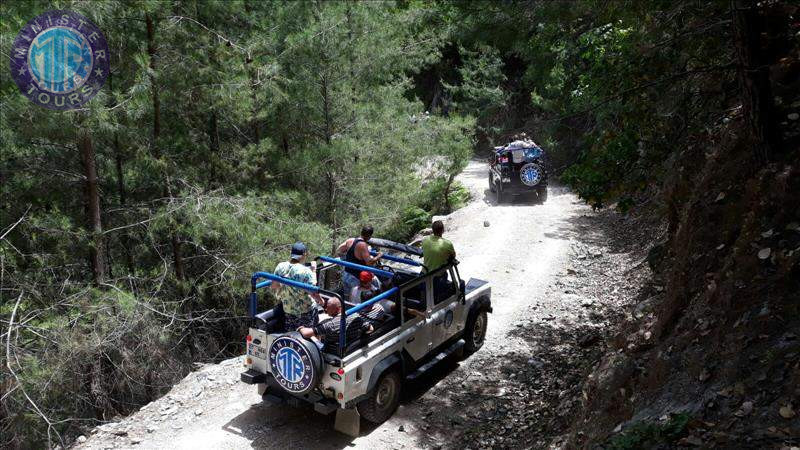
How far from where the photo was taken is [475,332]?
31.9ft

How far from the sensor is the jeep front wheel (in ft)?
30.8

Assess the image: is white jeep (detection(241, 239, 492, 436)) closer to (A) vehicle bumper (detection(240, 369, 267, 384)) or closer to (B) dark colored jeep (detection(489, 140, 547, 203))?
(A) vehicle bumper (detection(240, 369, 267, 384))

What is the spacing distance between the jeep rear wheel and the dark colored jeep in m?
12.2

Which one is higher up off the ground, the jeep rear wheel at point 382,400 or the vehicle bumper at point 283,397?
the vehicle bumper at point 283,397

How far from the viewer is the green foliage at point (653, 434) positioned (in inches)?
188

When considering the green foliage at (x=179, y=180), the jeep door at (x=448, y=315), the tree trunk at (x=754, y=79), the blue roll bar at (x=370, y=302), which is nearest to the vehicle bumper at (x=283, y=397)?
the blue roll bar at (x=370, y=302)

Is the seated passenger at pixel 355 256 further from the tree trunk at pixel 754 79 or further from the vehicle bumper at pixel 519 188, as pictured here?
the vehicle bumper at pixel 519 188

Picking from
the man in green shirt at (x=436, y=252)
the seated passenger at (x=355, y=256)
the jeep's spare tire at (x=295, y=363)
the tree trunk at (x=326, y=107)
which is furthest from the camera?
the tree trunk at (x=326, y=107)

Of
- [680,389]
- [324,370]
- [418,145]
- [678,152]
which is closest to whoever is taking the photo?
[680,389]

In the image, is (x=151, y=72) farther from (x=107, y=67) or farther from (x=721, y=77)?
(x=721, y=77)

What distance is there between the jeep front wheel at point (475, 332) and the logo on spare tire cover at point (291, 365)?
3191 mm

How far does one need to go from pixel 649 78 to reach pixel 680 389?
3770 millimetres

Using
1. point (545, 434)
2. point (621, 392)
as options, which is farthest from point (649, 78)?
point (545, 434)

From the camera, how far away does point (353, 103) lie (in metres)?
15.1
